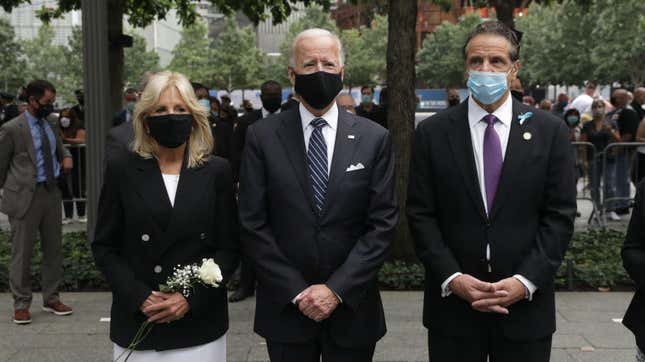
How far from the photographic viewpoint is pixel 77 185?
1384 cm

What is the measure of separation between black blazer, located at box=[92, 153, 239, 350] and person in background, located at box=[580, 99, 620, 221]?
960 cm

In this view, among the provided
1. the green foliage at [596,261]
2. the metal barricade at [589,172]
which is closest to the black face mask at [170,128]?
the green foliage at [596,261]

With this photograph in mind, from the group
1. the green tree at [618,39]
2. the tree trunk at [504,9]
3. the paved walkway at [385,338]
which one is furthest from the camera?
the green tree at [618,39]

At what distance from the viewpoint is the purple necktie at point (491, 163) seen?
3826 mm

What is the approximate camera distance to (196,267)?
12.4 ft

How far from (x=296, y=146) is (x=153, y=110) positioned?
0.68 meters

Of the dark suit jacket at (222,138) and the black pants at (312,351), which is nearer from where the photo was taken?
the black pants at (312,351)

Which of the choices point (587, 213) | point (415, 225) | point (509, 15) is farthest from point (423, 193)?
point (509, 15)

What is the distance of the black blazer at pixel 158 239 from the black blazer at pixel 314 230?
17 cm

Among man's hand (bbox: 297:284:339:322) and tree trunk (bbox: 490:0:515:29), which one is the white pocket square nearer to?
man's hand (bbox: 297:284:339:322)

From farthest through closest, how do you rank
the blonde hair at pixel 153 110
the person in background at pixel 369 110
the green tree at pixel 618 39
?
the green tree at pixel 618 39
the person in background at pixel 369 110
the blonde hair at pixel 153 110

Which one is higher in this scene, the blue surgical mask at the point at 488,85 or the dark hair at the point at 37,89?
the blue surgical mask at the point at 488,85

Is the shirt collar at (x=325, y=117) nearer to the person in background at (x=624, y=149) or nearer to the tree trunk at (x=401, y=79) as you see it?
the tree trunk at (x=401, y=79)

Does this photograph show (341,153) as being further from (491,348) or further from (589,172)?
(589,172)
